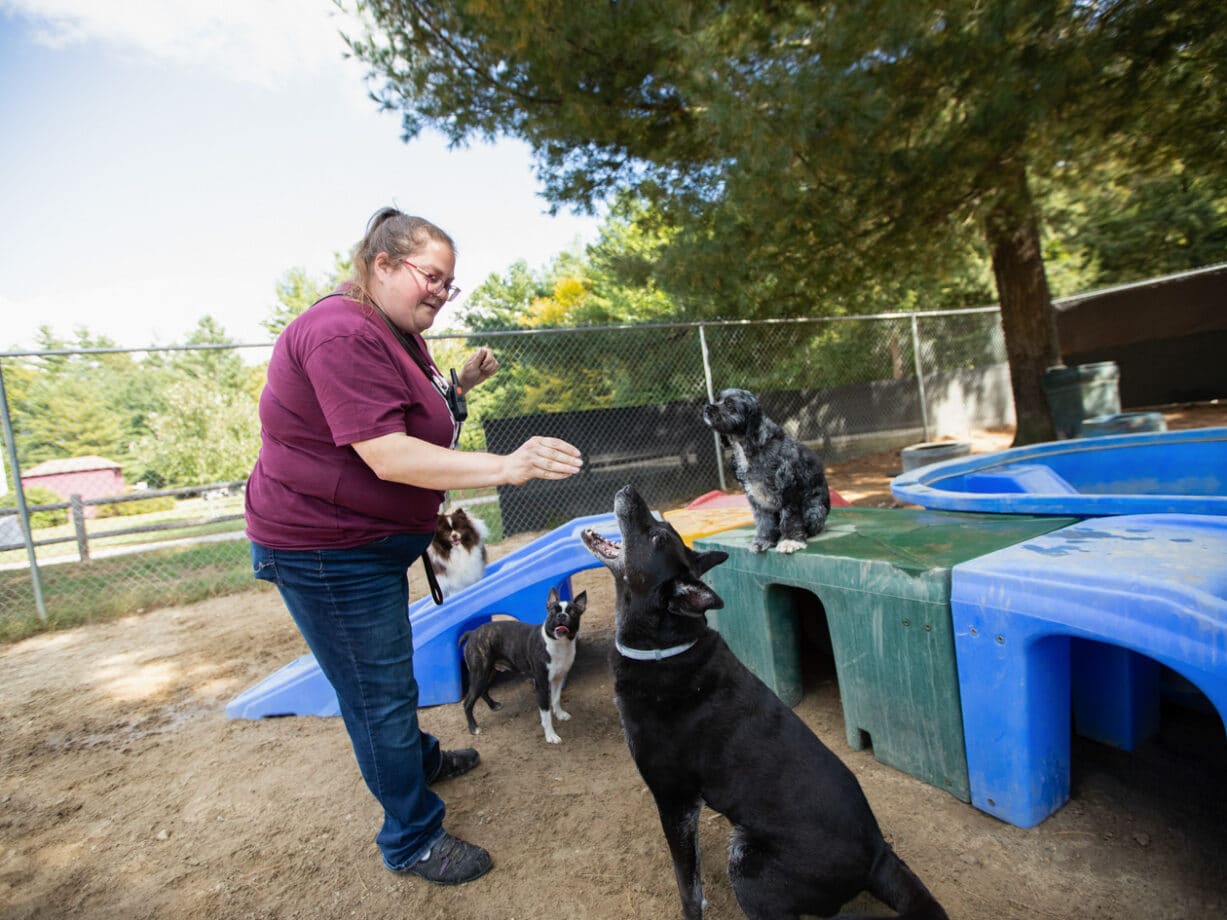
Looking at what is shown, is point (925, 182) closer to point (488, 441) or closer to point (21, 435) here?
point (488, 441)

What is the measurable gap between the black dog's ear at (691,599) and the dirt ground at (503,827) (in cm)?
91

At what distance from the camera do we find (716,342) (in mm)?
9102

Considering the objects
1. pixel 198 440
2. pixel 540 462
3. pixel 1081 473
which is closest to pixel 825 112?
pixel 1081 473

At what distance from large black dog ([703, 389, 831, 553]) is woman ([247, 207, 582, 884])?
3.99 ft

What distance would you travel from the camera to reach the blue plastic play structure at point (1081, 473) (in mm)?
3400

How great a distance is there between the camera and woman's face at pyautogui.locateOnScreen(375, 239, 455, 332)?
74.0 inches

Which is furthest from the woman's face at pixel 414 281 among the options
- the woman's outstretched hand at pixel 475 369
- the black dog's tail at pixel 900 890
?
the black dog's tail at pixel 900 890

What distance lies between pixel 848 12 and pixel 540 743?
5955 mm

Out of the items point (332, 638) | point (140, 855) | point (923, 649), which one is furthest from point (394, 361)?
point (140, 855)

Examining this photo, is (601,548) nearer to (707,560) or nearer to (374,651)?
(707,560)

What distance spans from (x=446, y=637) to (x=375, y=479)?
198 centimetres

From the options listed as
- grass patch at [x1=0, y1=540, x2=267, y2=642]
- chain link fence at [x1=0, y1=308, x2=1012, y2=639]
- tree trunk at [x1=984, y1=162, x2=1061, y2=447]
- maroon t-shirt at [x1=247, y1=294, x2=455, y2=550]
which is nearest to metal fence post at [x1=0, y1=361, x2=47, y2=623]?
chain link fence at [x1=0, y1=308, x2=1012, y2=639]

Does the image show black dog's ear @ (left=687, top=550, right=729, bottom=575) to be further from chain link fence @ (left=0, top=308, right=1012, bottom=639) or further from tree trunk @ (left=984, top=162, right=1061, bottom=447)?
tree trunk @ (left=984, top=162, right=1061, bottom=447)

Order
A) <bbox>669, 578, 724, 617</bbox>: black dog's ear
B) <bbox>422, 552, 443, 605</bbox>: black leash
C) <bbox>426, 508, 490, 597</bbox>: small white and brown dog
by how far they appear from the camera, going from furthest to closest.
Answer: <bbox>426, 508, 490, 597</bbox>: small white and brown dog < <bbox>422, 552, 443, 605</bbox>: black leash < <bbox>669, 578, 724, 617</bbox>: black dog's ear
